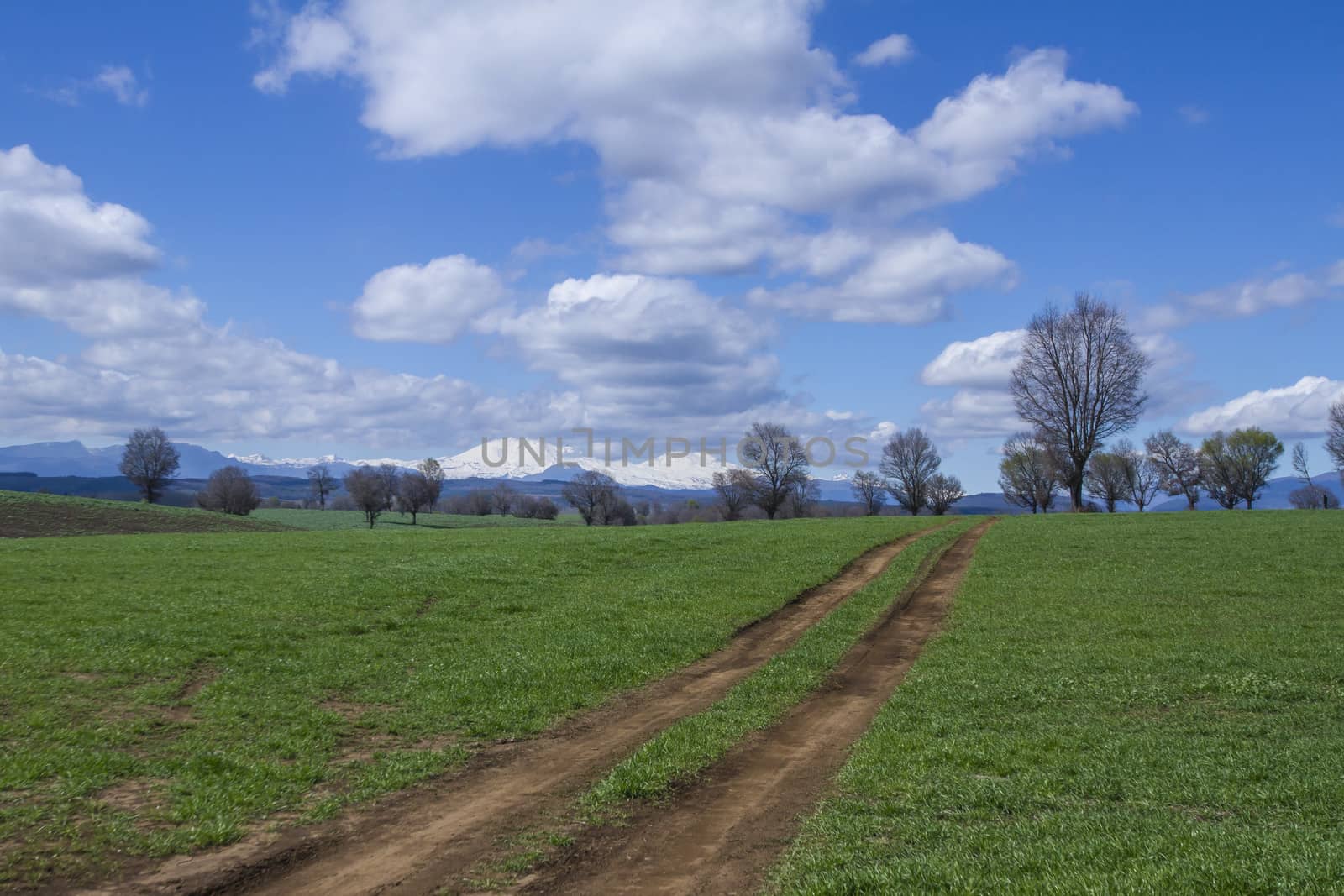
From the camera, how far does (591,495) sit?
144000mm

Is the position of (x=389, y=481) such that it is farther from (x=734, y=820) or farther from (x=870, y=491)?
(x=734, y=820)

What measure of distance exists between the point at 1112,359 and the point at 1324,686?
214 feet

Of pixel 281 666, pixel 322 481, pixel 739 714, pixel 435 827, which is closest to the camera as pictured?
pixel 435 827

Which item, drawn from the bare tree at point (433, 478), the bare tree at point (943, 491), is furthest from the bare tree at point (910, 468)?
the bare tree at point (433, 478)

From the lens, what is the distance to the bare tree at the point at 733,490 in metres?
118

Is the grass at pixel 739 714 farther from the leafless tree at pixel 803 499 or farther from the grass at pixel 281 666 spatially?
the leafless tree at pixel 803 499

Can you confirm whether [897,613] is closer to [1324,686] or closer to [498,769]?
[1324,686]

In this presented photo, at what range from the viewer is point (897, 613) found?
25.0 m

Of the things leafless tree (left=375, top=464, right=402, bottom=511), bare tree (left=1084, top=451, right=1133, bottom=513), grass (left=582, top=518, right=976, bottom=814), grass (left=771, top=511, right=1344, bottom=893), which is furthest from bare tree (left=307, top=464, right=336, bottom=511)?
grass (left=771, top=511, right=1344, bottom=893)

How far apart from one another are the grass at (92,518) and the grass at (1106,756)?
59767 millimetres

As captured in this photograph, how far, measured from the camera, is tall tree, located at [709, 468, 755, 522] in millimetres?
117688

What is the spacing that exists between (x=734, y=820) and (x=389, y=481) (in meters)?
130

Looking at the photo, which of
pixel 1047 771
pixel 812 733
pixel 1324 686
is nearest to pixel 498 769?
pixel 812 733

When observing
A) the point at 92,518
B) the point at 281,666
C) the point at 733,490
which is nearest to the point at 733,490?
the point at 733,490
